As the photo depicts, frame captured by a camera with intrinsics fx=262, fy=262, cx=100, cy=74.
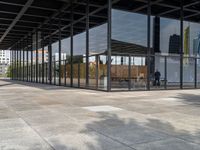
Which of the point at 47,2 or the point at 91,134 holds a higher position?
the point at 47,2

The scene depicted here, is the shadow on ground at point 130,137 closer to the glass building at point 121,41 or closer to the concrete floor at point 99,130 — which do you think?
the concrete floor at point 99,130

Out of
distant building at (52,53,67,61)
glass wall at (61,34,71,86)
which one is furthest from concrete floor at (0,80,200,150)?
distant building at (52,53,67,61)

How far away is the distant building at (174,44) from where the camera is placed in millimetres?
24641

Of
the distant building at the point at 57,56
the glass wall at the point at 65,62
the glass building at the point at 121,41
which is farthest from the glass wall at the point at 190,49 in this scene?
the distant building at the point at 57,56

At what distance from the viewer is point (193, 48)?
25812 millimetres

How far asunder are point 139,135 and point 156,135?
1.34ft

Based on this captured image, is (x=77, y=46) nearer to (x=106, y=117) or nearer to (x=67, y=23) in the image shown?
(x=67, y=23)

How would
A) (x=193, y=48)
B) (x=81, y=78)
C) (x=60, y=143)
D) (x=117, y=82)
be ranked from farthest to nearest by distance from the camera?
(x=193, y=48), (x=81, y=78), (x=117, y=82), (x=60, y=143)

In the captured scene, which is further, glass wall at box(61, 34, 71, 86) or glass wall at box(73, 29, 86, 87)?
glass wall at box(61, 34, 71, 86)

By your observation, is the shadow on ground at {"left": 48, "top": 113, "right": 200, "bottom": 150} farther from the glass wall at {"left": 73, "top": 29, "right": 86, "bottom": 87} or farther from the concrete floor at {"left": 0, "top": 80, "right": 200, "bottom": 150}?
the glass wall at {"left": 73, "top": 29, "right": 86, "bottom": 87}

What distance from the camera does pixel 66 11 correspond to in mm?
26812

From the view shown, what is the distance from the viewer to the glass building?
67.7ft

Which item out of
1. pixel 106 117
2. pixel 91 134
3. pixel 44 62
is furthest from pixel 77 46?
pixel 91 134

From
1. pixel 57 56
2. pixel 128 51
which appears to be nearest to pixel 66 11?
pixel 57 56
